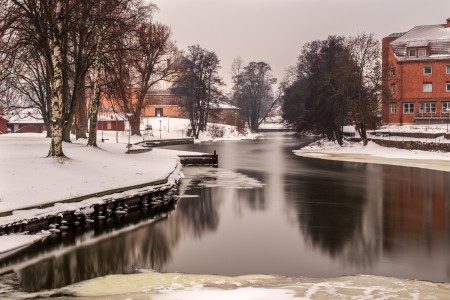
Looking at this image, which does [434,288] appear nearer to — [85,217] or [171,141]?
[85,217]

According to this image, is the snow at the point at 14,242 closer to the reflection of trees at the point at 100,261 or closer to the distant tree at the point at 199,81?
the reflection of trees at the point at 100,261

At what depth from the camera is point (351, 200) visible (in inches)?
953

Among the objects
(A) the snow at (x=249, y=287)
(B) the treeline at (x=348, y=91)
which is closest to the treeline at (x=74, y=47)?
(A) the snow at (x=249, y=287)

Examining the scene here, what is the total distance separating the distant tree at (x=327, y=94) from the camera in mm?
57625

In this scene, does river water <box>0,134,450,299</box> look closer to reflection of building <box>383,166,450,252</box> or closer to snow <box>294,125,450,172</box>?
reflection of building <box>383,166,450,252</box>

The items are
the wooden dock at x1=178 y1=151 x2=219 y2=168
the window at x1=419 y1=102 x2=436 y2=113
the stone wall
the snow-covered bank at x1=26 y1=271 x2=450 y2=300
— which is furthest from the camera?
the window at x1=419 y1=102 x2=436 y2=113

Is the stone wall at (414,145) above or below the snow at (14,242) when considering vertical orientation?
above

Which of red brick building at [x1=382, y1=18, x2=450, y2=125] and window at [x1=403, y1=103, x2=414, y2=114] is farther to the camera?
window at [x1=403, y1=103, x2=414, y2=114]

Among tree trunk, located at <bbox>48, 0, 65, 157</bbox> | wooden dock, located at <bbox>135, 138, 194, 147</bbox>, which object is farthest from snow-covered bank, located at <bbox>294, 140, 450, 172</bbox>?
tree trunk, located at <bbox>48, 0, 65, 157</bbox>

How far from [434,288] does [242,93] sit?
365ft

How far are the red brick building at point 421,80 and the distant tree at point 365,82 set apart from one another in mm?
4283

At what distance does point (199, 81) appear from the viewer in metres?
87.2

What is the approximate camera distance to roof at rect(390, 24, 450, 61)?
207 ft

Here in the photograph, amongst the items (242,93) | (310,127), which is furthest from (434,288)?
(242,93)
